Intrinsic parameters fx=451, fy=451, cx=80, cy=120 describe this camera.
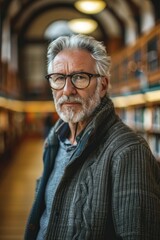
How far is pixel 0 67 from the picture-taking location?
38.0 feet

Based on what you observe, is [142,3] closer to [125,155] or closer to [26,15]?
[26,15]

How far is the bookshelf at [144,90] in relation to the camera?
753 centimetres

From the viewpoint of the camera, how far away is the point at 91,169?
155cm

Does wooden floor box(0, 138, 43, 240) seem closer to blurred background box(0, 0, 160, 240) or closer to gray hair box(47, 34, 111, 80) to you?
blurred background box(0, 0, 160, 240)

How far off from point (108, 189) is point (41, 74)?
70.1 ft

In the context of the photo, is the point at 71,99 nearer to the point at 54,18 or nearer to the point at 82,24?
the point at 82,24

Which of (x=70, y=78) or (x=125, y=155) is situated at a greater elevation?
(x=70, y=78)

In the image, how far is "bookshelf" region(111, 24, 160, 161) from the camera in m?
7.53

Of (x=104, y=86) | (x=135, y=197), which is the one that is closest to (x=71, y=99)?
(x=104, y=86)

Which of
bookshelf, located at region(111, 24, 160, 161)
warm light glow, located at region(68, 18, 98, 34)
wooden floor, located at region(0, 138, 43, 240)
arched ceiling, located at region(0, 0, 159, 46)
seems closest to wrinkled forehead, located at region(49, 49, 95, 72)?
wooden floor, located at region(0, 138, 43, 240)

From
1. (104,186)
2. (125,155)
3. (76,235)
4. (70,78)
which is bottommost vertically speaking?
(76,235)

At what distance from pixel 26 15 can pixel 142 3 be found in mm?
6987

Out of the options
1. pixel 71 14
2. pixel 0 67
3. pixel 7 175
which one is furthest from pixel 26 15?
pixel 7 175

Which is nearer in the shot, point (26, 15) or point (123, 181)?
point (123, 181)
